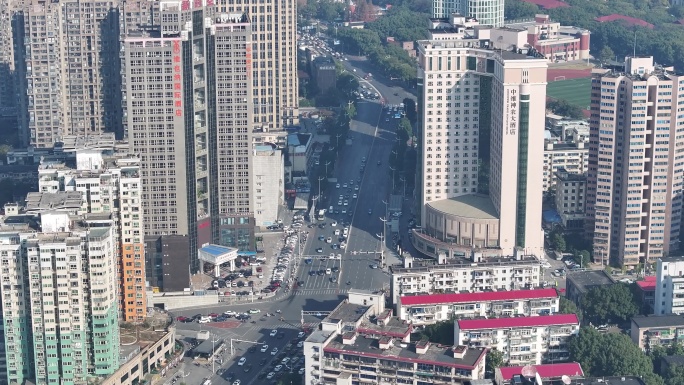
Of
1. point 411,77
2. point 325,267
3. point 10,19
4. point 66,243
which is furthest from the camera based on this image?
point 411,77

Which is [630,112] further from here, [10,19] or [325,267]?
[10,19]

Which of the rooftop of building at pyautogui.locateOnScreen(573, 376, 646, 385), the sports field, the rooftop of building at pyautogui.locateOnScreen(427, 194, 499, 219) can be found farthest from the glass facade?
the sports field

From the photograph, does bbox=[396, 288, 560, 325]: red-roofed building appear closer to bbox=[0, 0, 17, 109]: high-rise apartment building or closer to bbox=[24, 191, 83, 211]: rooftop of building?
bbox=[24, 191, 83, 211]: rooftop of building

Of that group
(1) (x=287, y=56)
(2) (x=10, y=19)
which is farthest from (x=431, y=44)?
(2) (x=10, y=19)

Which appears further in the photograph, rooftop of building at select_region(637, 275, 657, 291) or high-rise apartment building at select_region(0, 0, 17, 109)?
high-rise apartment building at select_region(0, 0, 17, 109)

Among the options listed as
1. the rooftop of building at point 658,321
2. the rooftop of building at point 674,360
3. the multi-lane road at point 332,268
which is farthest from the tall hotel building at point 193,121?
the rooftop of building at point 674,360

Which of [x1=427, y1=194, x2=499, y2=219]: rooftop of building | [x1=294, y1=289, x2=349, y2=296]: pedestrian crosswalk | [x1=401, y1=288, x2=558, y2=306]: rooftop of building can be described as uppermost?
[x1=427, y1=194, x2=499, y2=219]: rooftop of building

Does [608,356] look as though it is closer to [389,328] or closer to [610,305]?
[610,305]

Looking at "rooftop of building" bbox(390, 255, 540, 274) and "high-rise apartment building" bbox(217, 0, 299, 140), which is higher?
"high-rise apartment building" bbox(217, 0, 299, 140)
